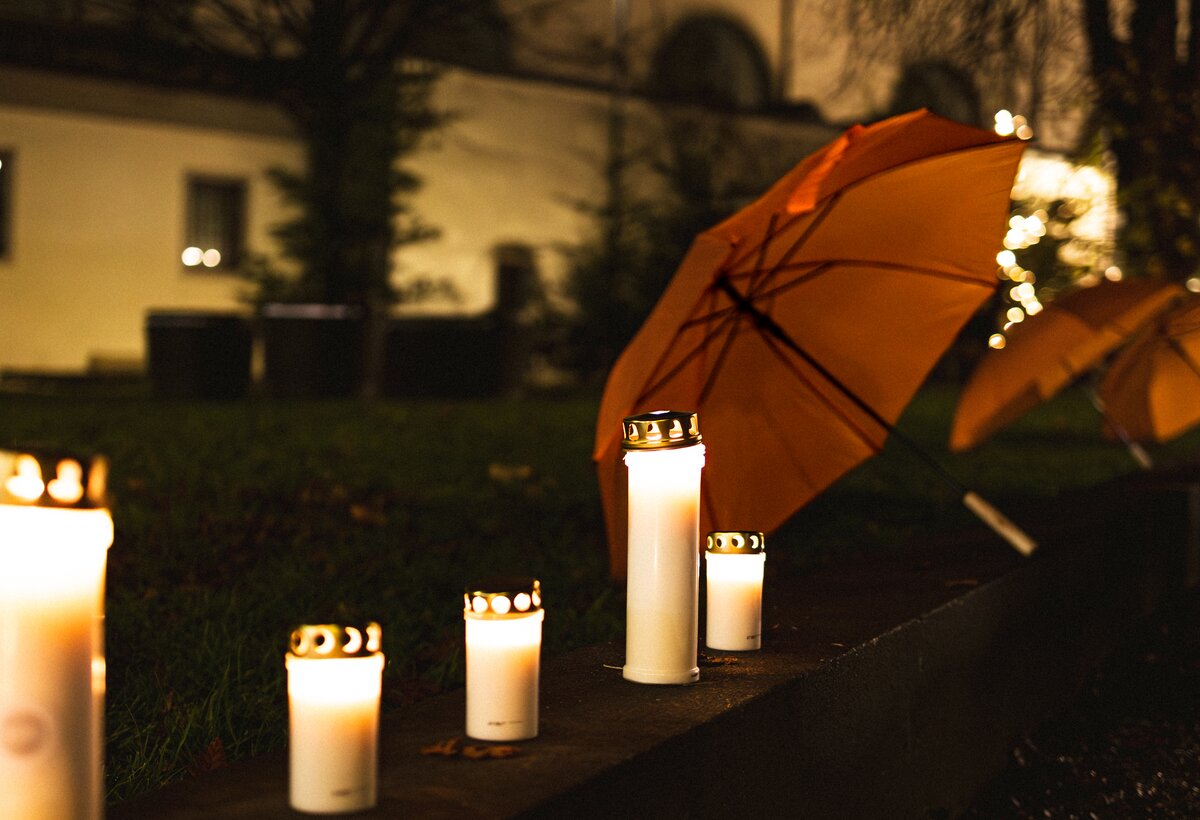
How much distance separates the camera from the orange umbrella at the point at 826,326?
4168 millimetres

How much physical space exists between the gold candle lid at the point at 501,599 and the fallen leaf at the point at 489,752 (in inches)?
7.7

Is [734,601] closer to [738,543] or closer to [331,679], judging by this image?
[738,543]

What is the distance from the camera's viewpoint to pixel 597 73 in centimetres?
2405

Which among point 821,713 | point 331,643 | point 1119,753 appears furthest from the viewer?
point 1119,753

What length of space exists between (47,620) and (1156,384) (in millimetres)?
6398

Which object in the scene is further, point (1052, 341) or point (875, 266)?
point (1052, 341)

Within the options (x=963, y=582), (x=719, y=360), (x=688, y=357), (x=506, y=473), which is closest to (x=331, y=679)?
(x=963, y=582)

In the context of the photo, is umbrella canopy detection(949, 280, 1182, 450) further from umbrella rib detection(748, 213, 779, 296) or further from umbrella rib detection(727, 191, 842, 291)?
umbrella rib detection(748, 213, 779, 296)

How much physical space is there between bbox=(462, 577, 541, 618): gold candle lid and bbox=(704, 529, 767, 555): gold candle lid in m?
0.91

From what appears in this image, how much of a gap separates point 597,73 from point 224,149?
6405mm

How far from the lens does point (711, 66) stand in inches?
991

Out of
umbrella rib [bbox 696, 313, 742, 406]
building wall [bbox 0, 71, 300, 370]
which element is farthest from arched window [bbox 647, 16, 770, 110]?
umbrella rib [bbox 696, 313, 742, 406]

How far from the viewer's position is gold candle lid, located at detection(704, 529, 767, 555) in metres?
2.88

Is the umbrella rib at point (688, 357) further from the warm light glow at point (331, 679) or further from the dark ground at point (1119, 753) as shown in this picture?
the warm light glow at point (331, 679)
